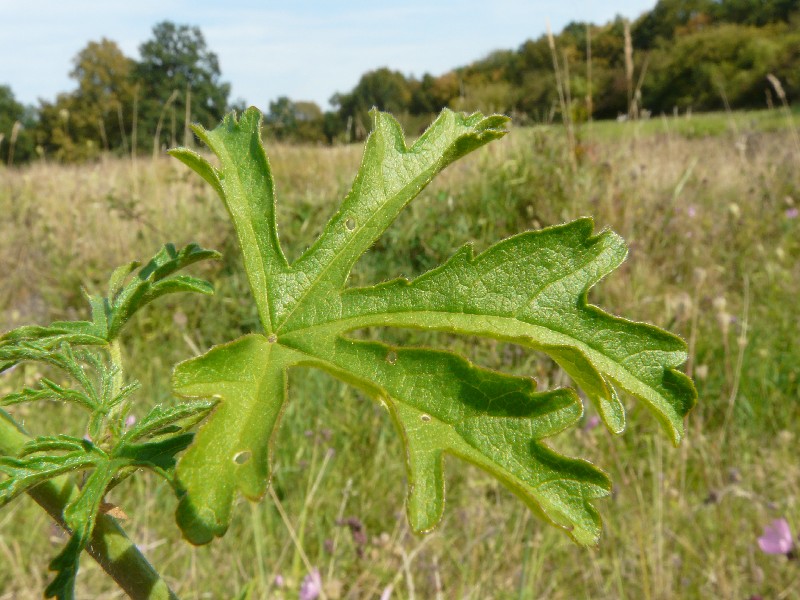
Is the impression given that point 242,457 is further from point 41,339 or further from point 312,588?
point 312,588

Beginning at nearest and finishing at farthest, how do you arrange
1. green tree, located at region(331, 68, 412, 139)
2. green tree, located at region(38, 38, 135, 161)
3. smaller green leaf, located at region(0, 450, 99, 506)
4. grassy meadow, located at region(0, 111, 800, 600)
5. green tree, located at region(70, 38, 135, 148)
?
1. smaller green leaf, located at region(0, 450, 99, 506)
2. grassy meadow, located at region(0, 111, 800, 600)
3. green tree, located at region(38, 38, 135, 161)
4. green tree, located at region(70, 38, 135, 148)
5. green tree, located at region(331, 68, 412, 139)

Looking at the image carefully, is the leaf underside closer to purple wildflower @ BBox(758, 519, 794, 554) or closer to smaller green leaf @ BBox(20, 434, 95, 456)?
smaller green leaf @ BBox(20, 434, 95, 456)

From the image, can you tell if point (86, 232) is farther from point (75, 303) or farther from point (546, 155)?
point (546, 155)

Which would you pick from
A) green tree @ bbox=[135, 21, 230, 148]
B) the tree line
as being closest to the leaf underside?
the tree line

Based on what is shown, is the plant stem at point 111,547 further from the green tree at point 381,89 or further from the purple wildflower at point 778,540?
the green tree at point 381,89

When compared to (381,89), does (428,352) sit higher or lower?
lower

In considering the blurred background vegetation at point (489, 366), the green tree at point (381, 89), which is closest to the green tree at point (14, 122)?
the green tree at point (381, 89)

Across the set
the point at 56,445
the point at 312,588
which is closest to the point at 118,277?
the point at 56,445
